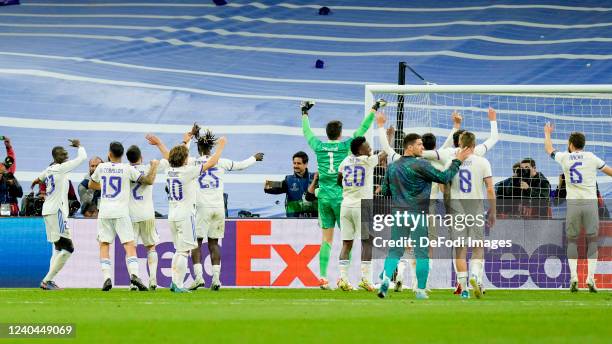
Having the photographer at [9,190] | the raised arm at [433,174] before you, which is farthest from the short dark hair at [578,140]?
the photographer at [9,190]

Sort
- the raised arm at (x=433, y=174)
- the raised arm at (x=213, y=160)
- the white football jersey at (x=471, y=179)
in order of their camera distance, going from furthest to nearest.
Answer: the raised arm at (x=213, y=160) < the white football jersey at (x=471, y=179) < the raised arm at (x=433, y=174)

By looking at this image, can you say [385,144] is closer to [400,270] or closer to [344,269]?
[344,269]

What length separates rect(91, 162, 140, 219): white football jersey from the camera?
1642 cm

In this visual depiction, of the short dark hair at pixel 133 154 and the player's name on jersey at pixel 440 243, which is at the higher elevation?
the short dark hair at pixel 133 154

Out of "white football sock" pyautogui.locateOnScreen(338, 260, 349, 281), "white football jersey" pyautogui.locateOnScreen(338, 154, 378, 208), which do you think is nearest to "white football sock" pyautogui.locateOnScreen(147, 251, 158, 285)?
"white football sock" pyautogui.locateOnScreen(338, 260, 349, 281)

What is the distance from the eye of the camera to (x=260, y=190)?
76.0 ft

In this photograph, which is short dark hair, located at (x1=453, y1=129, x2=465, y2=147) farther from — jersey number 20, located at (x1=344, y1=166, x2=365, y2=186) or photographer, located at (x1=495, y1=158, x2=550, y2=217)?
photographer, located at (x1=495, y1=158, x2=550, y2=217)

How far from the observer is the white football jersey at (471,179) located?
15352mm

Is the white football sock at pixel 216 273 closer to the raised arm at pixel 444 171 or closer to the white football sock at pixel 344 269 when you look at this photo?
the white football sock at pixel 344 269

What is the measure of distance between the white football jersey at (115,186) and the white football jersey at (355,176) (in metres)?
2.60

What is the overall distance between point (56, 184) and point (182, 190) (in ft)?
6.13

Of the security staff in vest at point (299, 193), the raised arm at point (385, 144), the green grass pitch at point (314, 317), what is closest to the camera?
the green grass pitch at point (314, 317)

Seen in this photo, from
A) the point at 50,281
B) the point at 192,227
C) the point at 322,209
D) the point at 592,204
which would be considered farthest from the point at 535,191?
the point at 50,281

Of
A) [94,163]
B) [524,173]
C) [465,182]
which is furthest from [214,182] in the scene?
[524,173]
